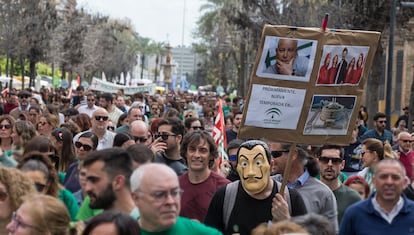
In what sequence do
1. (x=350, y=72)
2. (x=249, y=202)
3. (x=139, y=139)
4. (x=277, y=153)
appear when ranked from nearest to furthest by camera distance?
(x=249, y=202), (x=350, y=72), (x=277, y=153), (x=139, y=139)

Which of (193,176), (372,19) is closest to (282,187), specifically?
(193,176)

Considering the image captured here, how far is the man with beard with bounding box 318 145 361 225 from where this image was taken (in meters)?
8.89

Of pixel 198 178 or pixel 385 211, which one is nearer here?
pixel 385 211

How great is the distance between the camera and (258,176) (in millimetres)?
7535

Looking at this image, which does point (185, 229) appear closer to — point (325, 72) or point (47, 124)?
point (325, 72)

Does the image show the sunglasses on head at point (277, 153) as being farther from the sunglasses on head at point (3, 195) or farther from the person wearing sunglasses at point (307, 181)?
the sunglasses on head at point (3, 195)

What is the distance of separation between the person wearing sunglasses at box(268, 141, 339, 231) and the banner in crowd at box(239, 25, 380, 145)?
1.20 feet

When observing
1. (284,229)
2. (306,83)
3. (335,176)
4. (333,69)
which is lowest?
(335,176)

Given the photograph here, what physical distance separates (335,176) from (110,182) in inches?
139

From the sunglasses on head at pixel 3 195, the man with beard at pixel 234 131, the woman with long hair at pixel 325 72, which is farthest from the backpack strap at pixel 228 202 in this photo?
the man with beard at pixel 234 131

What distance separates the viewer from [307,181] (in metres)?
8.57

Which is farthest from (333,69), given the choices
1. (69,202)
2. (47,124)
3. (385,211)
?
(47,124)

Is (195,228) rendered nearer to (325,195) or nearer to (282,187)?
(282,187)

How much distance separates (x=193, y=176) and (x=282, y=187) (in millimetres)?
1514
